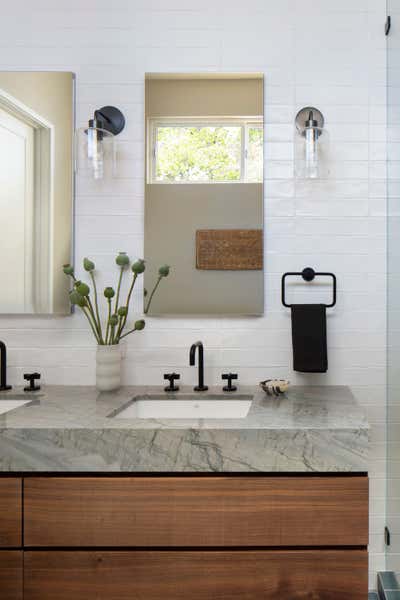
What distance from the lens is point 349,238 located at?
1772 millimetres

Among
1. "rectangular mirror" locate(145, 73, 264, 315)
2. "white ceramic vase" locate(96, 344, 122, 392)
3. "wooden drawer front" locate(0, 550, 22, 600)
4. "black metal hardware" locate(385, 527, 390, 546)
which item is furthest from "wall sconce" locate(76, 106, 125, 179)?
"black metal hardware" locate(385, 527, 390, 546)

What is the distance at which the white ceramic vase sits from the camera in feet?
5.33

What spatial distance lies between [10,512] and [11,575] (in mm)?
168

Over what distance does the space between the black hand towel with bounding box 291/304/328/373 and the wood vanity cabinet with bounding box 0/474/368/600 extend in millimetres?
511

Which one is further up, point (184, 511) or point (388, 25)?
point (388, 25)

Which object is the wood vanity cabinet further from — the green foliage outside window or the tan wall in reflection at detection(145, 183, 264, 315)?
the green foliage outside window

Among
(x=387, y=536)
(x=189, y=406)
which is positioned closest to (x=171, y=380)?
(x=189, y=406)

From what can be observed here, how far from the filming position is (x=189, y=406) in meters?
1.61

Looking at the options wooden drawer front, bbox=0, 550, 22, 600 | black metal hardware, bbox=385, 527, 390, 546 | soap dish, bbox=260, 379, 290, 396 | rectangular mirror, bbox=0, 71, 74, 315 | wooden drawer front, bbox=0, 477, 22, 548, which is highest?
rectangular mirror, bbox=0, 71, 74, 315

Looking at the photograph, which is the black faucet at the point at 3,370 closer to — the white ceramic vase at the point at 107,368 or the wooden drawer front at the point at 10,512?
the white ceramic vase at the point at 107,368

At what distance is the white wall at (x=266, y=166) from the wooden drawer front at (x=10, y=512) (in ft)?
1.97

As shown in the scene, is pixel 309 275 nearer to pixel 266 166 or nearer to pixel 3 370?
pixel 266 166

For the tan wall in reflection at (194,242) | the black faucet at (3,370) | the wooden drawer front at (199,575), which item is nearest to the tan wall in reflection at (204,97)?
the tan wall in reflection at (194,242)

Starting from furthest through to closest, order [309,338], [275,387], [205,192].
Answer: [205,192] < [309,338] < [275,387]
